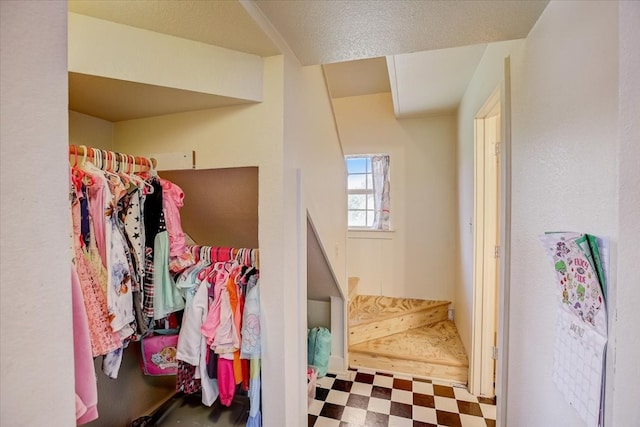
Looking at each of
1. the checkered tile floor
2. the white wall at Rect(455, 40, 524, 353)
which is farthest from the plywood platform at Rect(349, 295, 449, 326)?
the checkered tile floor

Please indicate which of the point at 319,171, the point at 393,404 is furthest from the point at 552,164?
the point at 393,404

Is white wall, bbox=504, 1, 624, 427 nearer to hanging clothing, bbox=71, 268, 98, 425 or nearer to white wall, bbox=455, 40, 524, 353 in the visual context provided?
white wall, bbox=455, 40, 524, 353

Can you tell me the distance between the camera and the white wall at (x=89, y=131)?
4.64 feet

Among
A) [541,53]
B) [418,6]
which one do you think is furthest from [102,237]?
[541,53]

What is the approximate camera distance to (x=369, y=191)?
341cm

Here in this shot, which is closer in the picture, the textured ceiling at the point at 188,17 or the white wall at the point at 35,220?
the white wall at the point at 35,220

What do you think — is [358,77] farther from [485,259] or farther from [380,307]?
[380,307]

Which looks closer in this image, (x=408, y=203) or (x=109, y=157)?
(x=109, y=157)

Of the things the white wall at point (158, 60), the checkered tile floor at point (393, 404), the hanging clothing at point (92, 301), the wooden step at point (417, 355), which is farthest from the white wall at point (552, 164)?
the hanging clothing at point (92, 301)

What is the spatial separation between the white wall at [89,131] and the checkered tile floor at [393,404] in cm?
215

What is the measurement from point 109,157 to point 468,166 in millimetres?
2447

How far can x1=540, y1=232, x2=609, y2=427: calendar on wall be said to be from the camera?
69cm

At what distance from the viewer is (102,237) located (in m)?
1.01

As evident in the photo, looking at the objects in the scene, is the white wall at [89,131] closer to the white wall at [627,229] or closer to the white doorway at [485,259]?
the white wall at [627,229]
